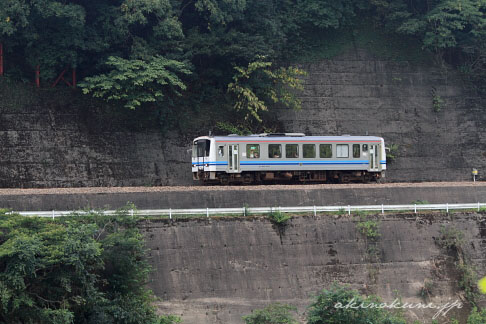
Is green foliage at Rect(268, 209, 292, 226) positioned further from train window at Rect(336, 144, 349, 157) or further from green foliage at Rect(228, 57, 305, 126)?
green foliage at Rect(228, 57, 305, 126)

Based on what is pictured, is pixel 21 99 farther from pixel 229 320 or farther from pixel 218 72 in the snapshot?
pixel 229 320

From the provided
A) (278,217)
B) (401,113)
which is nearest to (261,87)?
(401,113)

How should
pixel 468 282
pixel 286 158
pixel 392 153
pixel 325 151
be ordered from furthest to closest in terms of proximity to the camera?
pixel 392 153 → pixel 325 151 → pixel 286 158 → pixel 468 282

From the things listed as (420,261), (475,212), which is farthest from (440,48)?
(420,261)

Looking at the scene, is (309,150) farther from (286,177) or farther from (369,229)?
(369,229)

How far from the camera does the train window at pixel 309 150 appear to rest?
31266 millimetres

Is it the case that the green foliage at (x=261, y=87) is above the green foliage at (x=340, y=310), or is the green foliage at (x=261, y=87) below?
above

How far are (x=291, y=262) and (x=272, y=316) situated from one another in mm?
3515

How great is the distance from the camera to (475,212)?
2755 cm

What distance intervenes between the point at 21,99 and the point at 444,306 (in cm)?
2066

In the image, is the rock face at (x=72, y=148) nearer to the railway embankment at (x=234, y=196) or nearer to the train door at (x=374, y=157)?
the railway embankment at (x=234, y=196)

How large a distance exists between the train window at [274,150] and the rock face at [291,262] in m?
5.74

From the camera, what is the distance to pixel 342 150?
31594 millimetres

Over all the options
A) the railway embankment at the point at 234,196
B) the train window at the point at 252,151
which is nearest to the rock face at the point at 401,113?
the train window at the point at 252,151
